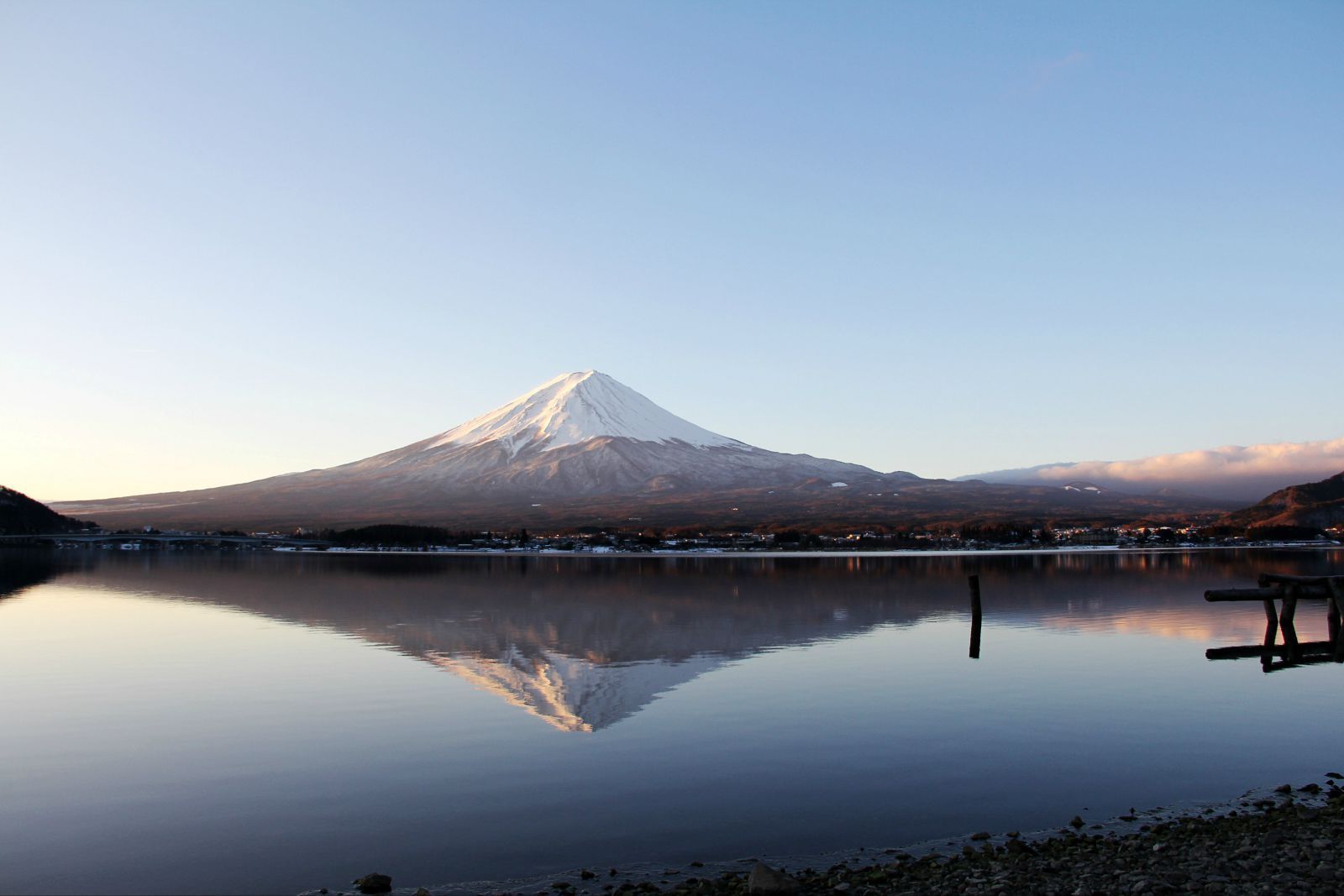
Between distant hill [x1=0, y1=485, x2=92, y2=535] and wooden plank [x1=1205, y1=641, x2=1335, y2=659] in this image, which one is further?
distant hill [x1=0, y1=485, x2=92, y2=535]

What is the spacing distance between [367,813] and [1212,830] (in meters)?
10.8

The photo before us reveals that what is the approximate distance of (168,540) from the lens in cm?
15525

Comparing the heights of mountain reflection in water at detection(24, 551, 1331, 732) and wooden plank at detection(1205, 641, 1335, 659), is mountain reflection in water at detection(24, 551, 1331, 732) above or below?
below

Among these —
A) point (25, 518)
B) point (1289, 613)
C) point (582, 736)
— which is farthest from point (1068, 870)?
point (25, 518)

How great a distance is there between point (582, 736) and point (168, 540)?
158603mm

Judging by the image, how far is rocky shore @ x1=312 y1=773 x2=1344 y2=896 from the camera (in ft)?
32.9

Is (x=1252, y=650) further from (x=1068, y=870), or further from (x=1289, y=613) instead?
(x=1068, y=870)

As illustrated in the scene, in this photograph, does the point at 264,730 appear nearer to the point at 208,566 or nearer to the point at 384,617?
the point at 384,617

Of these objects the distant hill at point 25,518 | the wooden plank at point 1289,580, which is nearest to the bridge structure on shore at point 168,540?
the distant hill at point 25,518

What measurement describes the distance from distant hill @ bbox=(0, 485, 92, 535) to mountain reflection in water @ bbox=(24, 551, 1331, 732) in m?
91.9

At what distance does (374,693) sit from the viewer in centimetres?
2225

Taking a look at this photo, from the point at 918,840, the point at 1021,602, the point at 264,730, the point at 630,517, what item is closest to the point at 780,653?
the point at 264,730

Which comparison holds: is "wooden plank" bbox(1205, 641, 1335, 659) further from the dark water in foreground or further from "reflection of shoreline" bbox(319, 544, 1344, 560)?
"reflection of shoreline" bbox(319, 544, 1344, 560)

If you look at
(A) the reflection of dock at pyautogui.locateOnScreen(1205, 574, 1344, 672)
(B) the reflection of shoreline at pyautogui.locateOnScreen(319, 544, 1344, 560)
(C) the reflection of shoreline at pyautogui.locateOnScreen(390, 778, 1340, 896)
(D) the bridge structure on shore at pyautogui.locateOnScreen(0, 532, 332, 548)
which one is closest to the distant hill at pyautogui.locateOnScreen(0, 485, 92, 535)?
(D) the bridge structure on shore at pyautogui.locateOnScreen(0, 532, 332, 548)
